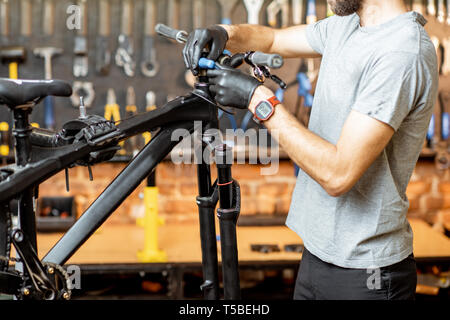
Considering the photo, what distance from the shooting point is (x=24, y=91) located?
3.67 ft

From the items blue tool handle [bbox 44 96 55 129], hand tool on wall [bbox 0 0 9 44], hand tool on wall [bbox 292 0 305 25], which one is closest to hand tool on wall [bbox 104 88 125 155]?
blue tool handle [bbox 44 96 55 129]

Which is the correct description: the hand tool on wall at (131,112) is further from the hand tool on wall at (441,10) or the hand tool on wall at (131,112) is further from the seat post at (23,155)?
the hand tool on wall at (441,10)

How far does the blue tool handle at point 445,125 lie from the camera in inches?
109

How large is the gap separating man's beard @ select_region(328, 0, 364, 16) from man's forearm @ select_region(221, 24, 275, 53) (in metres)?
0.33

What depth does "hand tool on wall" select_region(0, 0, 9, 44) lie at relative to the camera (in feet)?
8.82

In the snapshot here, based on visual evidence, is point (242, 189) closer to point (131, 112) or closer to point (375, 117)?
point (131, 112)

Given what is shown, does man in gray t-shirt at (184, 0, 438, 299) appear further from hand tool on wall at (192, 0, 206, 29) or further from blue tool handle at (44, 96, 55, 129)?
blue tool handle at (44, 96, 55, 129)

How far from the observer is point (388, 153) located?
1383mm

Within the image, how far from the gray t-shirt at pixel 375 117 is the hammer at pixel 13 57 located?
68.0 inches

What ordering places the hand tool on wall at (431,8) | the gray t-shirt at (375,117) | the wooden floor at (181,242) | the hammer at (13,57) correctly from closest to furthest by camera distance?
the gray t-shirt at (375,117), the wooden floor at (181,242), the hammer at (13,57), the hand tool on wall at (431,8)

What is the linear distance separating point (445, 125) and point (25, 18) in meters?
2.26

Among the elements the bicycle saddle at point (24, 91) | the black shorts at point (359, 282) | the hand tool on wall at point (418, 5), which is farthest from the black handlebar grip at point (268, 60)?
the hand tool on wall at point (418, 5)

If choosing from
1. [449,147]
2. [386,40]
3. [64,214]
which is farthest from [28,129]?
[449,147]
